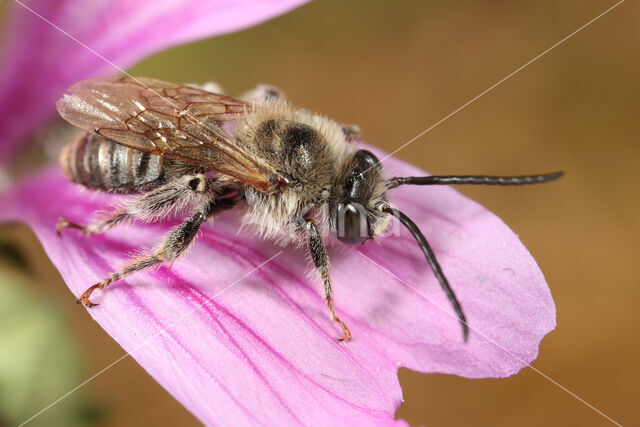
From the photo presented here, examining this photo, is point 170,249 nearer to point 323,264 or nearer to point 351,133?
point 323,264

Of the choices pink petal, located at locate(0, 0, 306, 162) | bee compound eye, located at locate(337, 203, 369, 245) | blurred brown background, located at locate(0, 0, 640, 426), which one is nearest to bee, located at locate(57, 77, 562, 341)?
bee compound eye, located at locate(337, 203, 369, 245)

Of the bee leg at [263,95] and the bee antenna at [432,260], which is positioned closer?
the bee antenna at [432,260]

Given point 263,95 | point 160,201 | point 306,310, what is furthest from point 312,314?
point 263,95

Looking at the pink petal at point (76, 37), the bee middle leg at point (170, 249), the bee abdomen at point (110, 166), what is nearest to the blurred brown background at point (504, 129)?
the pink petal at point (76, 37)

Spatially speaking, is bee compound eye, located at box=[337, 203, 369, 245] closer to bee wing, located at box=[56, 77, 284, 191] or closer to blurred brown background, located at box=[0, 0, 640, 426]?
bee wing, located at box=[56, 77, 284, 191]

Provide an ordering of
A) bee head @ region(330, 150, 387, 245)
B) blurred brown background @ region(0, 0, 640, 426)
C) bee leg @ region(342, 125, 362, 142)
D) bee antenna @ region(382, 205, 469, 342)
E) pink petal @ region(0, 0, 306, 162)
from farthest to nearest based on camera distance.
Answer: blurred brown background @ region(0, 0, 640, 426) < pink petal @ region(0, 0, 306, 162) < bee leg @ region(342, 125, 362, 142) < bee head @ region(330, 150, 387, 245) < bee antenna @ region(382, 205, 469, 342)

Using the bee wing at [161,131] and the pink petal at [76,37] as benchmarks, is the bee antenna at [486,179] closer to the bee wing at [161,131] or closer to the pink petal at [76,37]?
the bee wing at [161,131]
